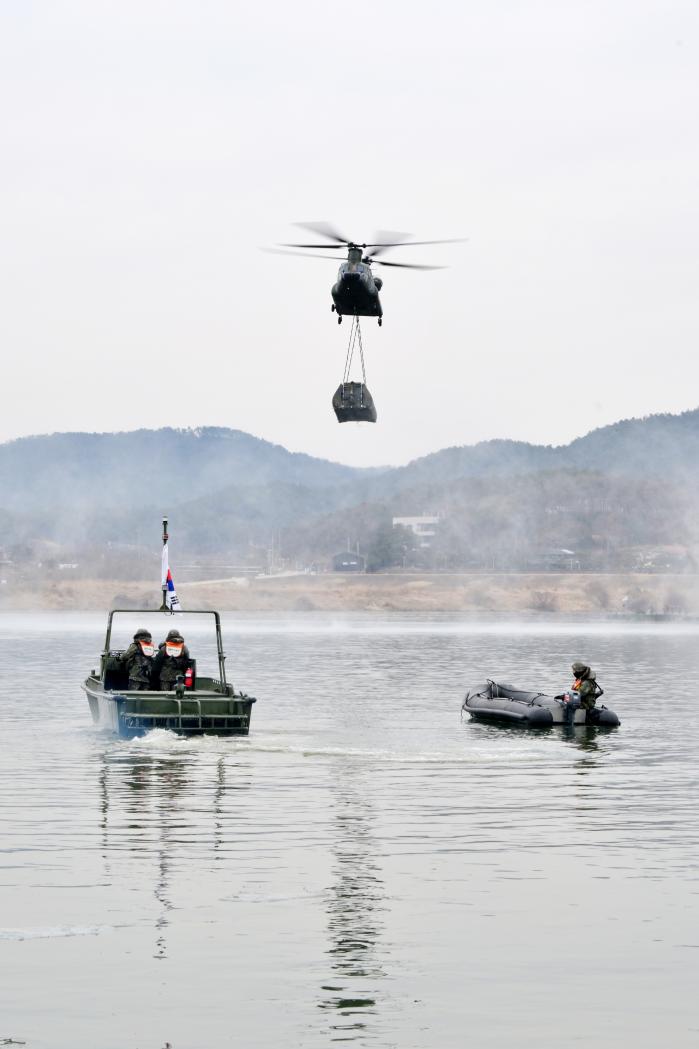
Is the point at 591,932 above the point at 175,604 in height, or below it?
below

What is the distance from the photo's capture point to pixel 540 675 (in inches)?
3354

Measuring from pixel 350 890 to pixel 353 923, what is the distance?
6.67 feet

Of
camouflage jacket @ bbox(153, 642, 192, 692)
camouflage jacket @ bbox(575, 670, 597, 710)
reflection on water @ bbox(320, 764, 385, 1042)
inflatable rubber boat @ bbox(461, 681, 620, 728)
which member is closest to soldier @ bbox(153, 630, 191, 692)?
camouflage jacket @ bbox(153, 642, 192, 692)

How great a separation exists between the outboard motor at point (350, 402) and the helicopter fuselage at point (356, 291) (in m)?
9.66

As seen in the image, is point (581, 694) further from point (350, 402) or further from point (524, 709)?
point (350, 402)

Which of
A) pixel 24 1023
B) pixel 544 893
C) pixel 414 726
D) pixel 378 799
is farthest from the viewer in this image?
pixel 414 726

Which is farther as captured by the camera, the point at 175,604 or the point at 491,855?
the point at 175,604

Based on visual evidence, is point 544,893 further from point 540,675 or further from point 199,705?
point 540,675

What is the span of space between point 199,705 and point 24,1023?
25.2 meters

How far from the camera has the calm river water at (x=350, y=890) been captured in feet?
49.5

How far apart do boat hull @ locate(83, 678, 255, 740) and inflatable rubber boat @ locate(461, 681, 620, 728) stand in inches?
356

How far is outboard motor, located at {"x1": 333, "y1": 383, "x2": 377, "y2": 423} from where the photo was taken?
271 feet

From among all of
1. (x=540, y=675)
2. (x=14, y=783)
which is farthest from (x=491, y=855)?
(x=540, y=675)

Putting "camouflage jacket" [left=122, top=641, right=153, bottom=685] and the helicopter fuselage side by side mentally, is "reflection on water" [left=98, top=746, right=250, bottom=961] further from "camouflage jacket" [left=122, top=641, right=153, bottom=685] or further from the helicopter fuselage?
the helicopter fuselage
